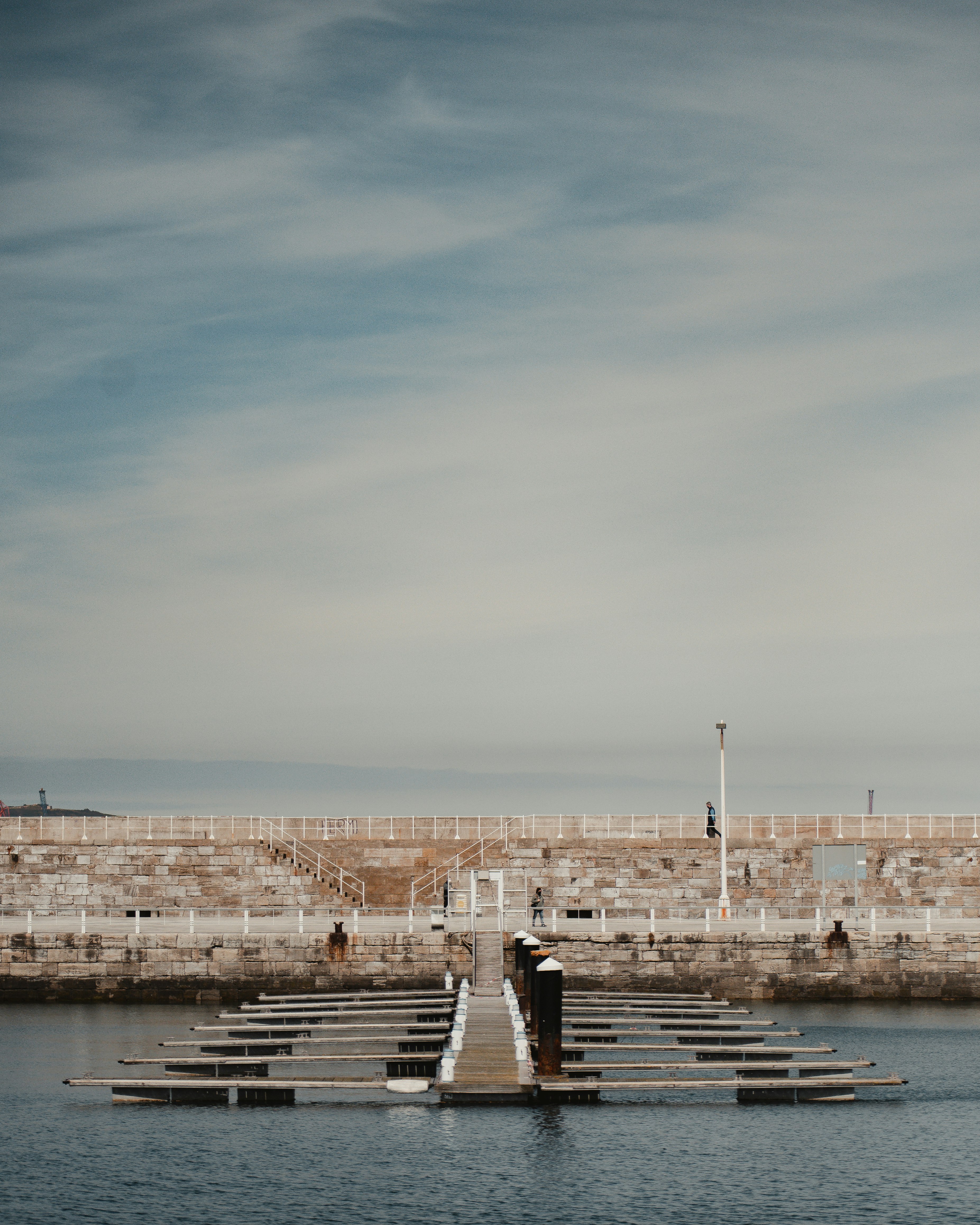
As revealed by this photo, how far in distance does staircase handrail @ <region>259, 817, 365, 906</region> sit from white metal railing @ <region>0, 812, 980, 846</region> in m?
0.14

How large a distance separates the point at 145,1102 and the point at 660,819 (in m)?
28.0

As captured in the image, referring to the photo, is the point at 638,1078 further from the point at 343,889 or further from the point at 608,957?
the point at 343,889

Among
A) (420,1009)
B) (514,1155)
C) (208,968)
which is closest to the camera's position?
(514,1155)

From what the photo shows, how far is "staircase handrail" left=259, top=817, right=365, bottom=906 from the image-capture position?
4803 centimetres

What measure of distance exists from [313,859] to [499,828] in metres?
6.15

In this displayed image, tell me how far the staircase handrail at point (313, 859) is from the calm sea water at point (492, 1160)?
20090 mm

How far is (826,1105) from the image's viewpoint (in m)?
25.2

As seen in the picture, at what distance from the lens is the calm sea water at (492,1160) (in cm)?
1897

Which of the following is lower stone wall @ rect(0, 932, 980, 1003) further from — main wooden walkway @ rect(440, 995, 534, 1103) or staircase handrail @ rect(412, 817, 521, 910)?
staircase handrail @ rect(412, 817, 521, 910)

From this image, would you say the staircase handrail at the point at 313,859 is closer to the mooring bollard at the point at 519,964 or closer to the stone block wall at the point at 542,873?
the stone block wall at the point at 542,873

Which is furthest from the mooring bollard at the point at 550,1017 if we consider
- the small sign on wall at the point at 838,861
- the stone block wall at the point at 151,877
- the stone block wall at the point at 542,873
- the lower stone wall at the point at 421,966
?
the stone block wall at the point at 151,877

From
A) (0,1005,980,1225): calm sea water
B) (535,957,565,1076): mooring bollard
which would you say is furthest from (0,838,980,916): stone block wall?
(535,957,565,1076): mooring bollard

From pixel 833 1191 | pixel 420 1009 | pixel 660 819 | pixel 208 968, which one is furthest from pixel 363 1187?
pixel 660 819

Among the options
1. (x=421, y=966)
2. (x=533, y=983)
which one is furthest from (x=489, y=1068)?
(x=421, y=966)
